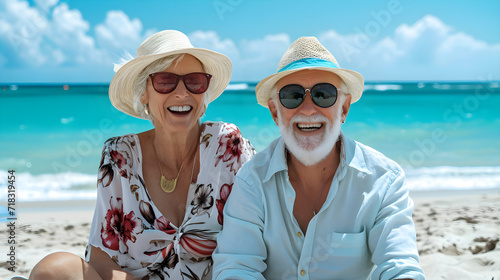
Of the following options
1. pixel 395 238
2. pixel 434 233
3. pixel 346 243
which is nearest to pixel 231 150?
pixel 346 243

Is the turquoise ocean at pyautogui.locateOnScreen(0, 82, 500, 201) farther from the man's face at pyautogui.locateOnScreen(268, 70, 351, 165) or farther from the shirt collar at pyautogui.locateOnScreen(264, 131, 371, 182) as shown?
the man's face at pyautogui.locateOnScreen(268, 70, 351, 165)

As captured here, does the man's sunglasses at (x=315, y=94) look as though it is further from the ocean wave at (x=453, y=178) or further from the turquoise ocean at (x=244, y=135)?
the ocean wave at (x=453, y=178)

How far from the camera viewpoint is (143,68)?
10.4 ft

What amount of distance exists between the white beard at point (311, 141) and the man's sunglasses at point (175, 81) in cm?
66

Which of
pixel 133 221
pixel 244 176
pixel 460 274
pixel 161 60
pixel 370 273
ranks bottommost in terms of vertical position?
pixel 460 274

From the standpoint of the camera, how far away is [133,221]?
2986mm

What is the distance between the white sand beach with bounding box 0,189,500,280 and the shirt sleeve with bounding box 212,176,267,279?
2.14m

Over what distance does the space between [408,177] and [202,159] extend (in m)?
6.76

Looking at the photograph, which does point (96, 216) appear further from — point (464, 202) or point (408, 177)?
point (408, 177)

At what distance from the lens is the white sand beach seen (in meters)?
4.33

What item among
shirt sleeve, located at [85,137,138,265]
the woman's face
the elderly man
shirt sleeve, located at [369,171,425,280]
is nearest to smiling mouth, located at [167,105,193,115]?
the woman's face

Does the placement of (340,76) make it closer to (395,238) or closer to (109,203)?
(395,238)

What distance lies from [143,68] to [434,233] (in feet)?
11.9

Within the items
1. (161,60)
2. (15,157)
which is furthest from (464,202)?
(15,157)
